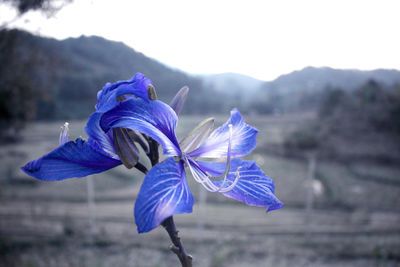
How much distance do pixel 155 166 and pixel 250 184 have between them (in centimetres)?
35

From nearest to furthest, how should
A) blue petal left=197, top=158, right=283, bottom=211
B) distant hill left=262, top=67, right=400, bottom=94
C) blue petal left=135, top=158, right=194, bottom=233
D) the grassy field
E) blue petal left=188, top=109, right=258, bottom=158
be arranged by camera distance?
1. blue petal left=135, top=158, right=194, bottom=233
2. blue petal left=197, top=158, right=283, bottom=211
3. blue petal left=188, top=109, right=258, bottom=158
4. distant hill left=262, top=67, right=400, bottom=94
5. the grassy field

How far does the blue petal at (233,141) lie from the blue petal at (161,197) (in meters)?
0.23

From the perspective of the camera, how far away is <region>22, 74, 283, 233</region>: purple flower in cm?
70

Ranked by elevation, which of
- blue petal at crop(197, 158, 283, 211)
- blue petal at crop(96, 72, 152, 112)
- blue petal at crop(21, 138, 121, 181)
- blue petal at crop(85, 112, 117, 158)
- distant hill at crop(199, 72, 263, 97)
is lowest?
blue petal at crop(197, 158, 283, 211)

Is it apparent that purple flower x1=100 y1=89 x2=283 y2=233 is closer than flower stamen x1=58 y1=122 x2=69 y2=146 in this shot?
Yes

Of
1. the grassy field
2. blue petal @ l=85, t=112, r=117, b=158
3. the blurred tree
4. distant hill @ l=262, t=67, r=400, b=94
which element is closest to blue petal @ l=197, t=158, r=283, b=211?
blue petal @ l=85, t=112, r=117, b=158

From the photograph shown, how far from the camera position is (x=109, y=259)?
8.24 meters

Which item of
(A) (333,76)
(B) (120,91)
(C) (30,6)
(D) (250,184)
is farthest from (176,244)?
(A) (333,76)

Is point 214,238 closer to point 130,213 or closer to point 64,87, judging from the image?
point 130,213

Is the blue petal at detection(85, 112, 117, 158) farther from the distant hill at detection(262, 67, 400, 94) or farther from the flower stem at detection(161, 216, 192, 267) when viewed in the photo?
the distant hill at detection(262, 67, 400, 94)

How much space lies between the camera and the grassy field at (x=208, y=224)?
838 centimetres

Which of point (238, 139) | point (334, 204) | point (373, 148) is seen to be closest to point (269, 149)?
point (373, 148)

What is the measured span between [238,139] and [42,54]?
7784 mm

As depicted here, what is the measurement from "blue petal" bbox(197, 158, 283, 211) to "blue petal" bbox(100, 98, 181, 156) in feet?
0.62
